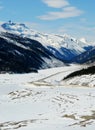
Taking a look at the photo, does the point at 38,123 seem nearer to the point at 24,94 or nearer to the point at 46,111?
the point at 46,111

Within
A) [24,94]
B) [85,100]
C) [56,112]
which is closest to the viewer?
[56,112]

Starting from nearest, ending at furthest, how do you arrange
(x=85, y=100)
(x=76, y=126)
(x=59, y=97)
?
(x=76, y=126), (x=85, y=100), (x=59, y=97)

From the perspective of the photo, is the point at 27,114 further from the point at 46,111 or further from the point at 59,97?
the point at 59,97

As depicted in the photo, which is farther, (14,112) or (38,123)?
(14,112)

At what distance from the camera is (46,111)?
46594 millimetres

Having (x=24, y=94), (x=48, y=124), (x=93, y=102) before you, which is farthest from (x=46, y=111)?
(x=24, y=94)

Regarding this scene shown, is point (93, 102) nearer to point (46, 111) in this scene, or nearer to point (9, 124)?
point (46, 111)

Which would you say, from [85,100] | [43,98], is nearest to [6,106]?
[43,98]

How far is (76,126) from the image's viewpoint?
3341 cm

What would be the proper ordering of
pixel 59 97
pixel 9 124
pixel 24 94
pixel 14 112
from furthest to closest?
pixel 24 94 < pixel 59 97 < pixel 14 112 < pixel 9 124

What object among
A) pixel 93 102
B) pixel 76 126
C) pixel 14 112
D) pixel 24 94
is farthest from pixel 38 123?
pixel 24 94

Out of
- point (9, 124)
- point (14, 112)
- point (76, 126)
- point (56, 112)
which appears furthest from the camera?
point (14, 112)

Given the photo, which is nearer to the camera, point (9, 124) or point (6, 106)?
point (9, 124)

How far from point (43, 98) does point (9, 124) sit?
67.7 ft
